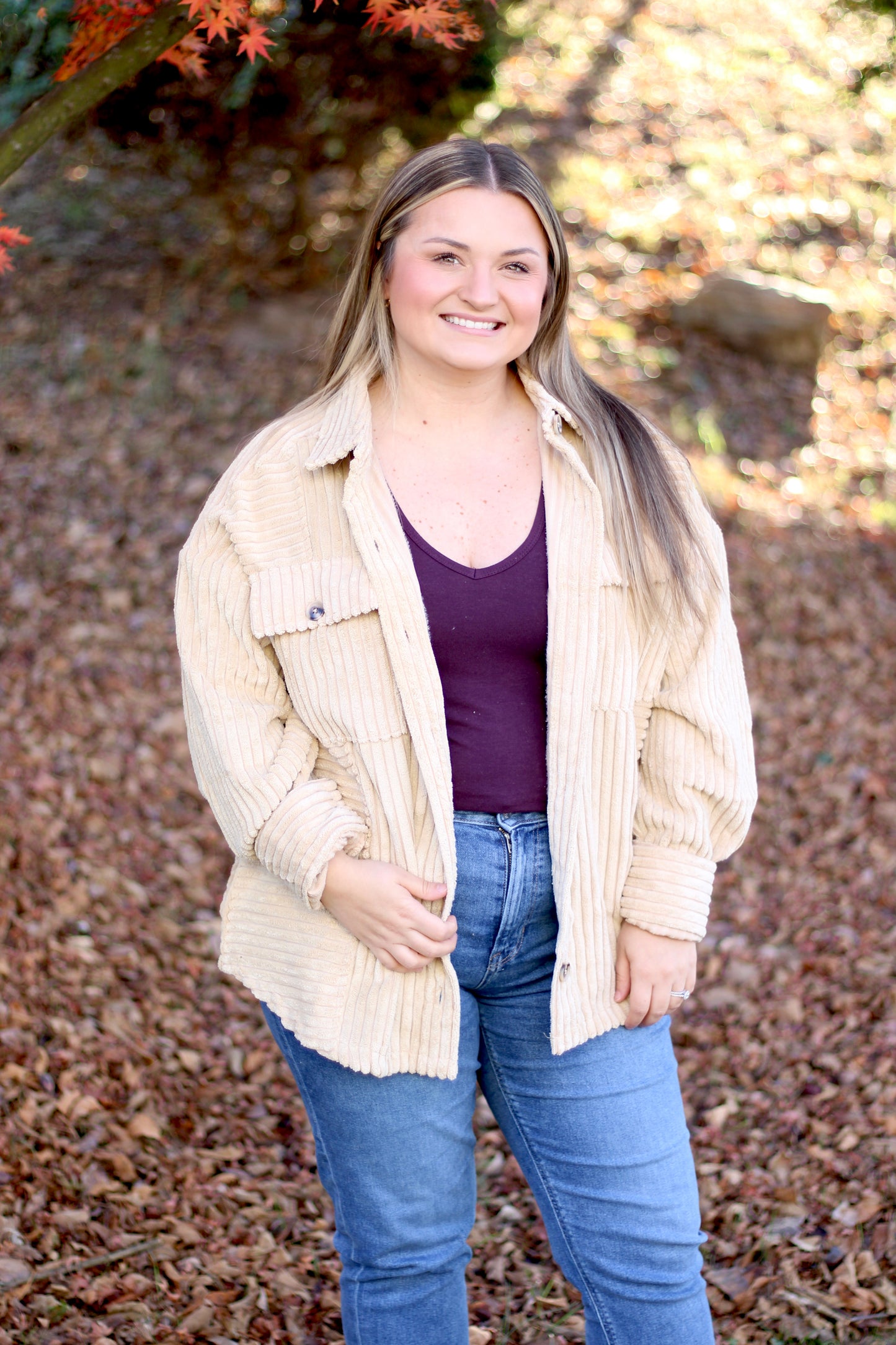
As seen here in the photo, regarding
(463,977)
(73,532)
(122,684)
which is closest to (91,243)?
(73,532)

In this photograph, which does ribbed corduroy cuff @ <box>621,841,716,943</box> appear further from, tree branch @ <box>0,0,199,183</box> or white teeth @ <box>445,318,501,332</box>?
tree branch @ <box>0,0,199,183</box>

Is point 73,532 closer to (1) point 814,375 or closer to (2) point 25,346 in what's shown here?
(2) point 25,346

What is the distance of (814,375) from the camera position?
673cm

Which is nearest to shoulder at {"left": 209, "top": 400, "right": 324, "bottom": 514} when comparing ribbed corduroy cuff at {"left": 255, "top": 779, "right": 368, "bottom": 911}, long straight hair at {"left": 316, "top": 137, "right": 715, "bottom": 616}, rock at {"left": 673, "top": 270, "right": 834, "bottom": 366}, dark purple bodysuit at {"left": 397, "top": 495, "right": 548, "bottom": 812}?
long straight hair at {"left": 316, "top": 137, "right": 715, "bottom": 616}

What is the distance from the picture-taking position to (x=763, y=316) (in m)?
6.76

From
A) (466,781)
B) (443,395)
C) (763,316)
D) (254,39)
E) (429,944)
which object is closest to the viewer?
(429,944)

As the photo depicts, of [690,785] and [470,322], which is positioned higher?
[470,322]

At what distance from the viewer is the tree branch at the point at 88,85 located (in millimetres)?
2576

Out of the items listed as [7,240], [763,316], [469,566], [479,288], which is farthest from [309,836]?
[763,316]

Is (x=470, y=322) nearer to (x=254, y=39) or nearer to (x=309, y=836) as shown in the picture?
(x=254, y=39)

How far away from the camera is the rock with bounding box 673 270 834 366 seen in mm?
6734

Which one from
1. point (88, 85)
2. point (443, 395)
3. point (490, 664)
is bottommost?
point (490, 664)

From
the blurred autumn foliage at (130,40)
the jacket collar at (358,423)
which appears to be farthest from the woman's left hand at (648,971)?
the blurred autumn foliage at (130,40)

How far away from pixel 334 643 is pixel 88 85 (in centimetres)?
139
